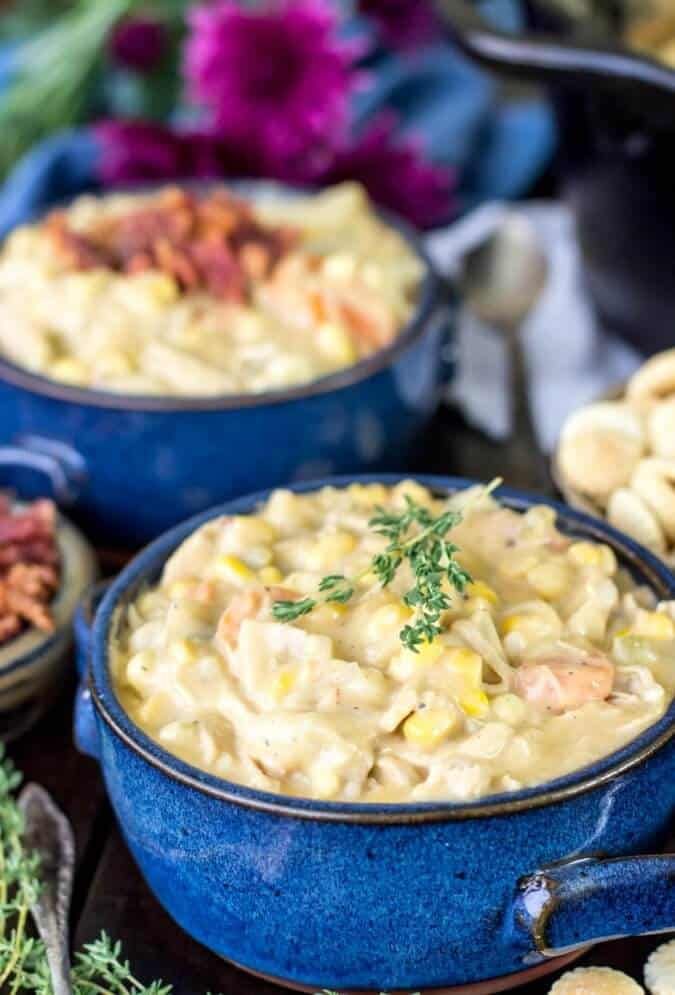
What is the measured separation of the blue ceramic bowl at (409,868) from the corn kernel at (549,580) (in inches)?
7.0

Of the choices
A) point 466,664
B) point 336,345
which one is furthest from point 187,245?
point 466,664

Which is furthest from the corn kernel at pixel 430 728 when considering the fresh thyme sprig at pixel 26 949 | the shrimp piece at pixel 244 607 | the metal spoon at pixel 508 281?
the metal spoon at pixel 508 281

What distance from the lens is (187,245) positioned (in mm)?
2166

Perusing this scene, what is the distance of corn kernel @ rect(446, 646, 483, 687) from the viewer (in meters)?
1.33

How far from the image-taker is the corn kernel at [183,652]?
4.59 feet

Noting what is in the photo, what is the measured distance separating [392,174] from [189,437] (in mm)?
949

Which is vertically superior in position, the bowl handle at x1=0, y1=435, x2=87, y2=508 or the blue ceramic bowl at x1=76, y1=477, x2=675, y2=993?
the blue ceramic bowl at x1=76, y1=477, x2=675, y2=993

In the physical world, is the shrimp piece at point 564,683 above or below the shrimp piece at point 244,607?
below

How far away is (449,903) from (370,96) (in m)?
2.16

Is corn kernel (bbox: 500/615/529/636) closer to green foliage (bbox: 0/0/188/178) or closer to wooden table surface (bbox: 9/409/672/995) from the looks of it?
wooden table surface (bbox: 9/409/672/995)

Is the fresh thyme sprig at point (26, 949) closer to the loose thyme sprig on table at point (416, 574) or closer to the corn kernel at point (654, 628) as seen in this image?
the loose thyme sprig on table at point (416, 574)

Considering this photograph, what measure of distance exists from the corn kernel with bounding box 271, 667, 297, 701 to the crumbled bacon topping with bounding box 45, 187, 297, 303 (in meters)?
0.87

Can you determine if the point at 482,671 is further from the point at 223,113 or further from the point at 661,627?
the point at 223,113

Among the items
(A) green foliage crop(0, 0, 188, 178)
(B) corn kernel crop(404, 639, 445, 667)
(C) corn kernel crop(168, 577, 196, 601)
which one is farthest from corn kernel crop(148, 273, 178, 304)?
(A) green foliage crop(0, 0, 188, 178)
